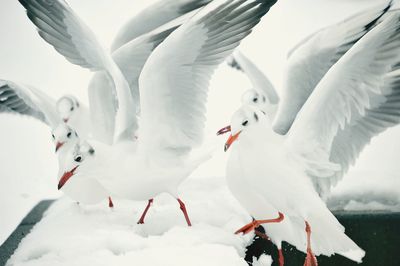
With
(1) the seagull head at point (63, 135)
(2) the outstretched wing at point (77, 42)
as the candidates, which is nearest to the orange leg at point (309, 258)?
(2) the outstretched wing at point (77, 42)

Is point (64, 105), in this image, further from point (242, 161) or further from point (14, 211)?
point (242, 161)

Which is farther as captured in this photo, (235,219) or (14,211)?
(14,211)

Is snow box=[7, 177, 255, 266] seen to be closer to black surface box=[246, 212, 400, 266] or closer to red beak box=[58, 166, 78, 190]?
black surface box=[246, 212, 400, 266]

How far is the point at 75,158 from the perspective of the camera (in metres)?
1.47

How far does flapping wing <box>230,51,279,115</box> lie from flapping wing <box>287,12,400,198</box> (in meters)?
0.20

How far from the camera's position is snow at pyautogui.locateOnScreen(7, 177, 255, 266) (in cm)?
140

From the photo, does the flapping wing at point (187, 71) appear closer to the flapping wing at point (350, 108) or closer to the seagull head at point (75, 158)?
the seagull head at point (75, 158)

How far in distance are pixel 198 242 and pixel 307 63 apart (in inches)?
24.2

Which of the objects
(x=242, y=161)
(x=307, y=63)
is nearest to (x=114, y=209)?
(x=242, y=161)

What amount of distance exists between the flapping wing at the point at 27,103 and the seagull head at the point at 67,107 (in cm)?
2

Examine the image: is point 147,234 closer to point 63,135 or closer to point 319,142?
point 63,135

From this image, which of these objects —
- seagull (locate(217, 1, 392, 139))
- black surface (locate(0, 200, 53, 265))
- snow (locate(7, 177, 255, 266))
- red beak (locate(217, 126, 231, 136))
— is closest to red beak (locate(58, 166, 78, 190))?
snow (locate(7, 177, 255, 266))

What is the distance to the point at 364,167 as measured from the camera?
1.64 metres

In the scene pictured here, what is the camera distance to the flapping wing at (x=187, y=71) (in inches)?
58.8
